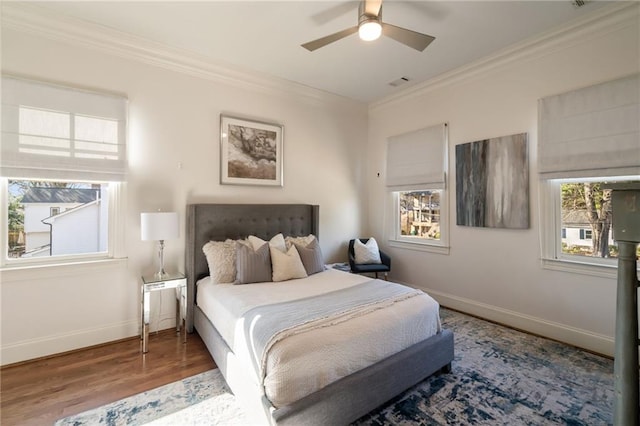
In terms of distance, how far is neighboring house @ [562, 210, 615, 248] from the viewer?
290cm

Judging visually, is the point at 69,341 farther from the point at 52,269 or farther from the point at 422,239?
the point at 422,239

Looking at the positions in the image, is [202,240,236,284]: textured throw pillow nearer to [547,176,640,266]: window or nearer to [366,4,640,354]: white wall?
[366,4,640,354]: white wall

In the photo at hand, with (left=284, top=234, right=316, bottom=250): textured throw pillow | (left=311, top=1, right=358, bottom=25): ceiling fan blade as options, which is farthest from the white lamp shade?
(left=311, top=1, right=358, bottom=25): ceiling fan blade

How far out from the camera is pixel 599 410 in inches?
77.3

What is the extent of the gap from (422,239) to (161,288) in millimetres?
3467

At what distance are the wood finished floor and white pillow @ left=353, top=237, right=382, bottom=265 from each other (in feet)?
7.71

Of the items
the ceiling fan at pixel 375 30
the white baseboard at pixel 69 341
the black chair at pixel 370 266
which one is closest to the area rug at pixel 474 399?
the white baseboard at pixel 69 341

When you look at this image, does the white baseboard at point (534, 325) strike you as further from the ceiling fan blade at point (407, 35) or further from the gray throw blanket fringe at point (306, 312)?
the ceiling fan blade at point (407, 35)

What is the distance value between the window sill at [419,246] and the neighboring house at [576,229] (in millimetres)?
1282

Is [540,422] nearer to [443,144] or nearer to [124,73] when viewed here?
[443,144]

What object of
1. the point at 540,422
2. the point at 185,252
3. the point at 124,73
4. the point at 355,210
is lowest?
the point at 540,422

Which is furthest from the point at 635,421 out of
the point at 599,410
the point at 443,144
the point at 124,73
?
the point at 124,73

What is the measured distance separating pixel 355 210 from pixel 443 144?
5.60 feet

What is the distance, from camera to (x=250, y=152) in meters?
3.80
